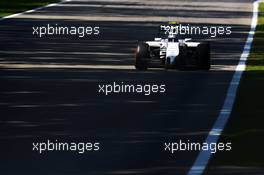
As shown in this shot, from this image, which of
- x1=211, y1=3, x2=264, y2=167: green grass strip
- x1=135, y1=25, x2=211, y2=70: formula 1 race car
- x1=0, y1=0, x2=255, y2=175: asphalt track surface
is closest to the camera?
x1=0, y1=0, x2=255, y2=175: asphalt track surface

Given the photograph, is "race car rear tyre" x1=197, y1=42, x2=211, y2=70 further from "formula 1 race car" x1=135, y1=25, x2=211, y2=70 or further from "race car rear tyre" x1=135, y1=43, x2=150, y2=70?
"race car rear tyre" x1=135, y1=43, x2=150, y2=70

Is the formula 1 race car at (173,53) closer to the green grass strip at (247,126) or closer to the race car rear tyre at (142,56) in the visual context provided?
the race car rear tyre at (142,56)

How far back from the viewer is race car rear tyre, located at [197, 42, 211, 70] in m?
24.0

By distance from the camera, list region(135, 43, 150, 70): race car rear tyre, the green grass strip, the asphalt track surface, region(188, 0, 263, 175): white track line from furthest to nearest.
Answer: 1. region(135, 43, 150, 70): race car rear tyre
2. the green grass strip
3. the asphalt track surface
4. region(188, 0, 263, 175): white track line

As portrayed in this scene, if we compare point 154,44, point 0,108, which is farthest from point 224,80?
point 0,108

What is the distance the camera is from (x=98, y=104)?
19156 millimetres

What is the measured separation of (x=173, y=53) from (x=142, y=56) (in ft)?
2.53

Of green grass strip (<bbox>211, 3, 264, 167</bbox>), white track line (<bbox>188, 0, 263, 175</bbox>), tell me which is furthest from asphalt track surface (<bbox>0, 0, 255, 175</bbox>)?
green grass strip (<bbox>211, 3, 264, 167</bbox>)

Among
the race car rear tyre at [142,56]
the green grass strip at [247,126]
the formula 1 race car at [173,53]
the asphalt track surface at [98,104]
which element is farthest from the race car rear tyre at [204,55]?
the race car rear tyre at [142,56]

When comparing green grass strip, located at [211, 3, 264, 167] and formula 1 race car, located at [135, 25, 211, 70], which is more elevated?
green grass strip, located at [211, 3, 264, 167]

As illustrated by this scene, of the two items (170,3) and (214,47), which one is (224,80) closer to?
(214,47)

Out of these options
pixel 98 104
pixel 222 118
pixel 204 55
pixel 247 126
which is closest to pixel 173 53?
pixel 204 55

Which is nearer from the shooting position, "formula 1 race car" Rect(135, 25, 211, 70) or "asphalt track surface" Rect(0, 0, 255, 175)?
"asphalt track surface" Rect(0, 0, 255, 175)

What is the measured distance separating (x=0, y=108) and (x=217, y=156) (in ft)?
15.9
